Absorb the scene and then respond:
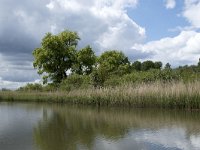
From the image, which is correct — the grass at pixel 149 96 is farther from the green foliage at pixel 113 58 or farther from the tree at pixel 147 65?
the tree at pixel 147 65

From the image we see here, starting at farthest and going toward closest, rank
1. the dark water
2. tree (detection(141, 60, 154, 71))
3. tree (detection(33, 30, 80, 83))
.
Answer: tree (detection(141, 60, 154, 71)), tree (detection(33, 30, 80, 83)), the dark water

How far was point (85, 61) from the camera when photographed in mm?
42281

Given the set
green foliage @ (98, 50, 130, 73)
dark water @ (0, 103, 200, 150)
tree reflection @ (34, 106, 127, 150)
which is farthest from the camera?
green foliage @ (98, 50, 130, 73)

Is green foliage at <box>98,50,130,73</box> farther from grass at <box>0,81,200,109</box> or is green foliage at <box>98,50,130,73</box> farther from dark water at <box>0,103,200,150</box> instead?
dark water at <box>0,103,200,150</box>

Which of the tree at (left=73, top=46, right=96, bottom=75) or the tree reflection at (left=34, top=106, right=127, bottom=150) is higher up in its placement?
the tree at (left=73, top=46, right=96, bottom=75)

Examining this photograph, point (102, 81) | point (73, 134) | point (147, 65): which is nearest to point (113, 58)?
point (147, 65)

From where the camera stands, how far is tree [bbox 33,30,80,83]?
40.1 m

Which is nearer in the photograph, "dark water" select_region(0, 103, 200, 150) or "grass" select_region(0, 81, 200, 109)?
"dark water" select_region(0, 103, 200, 150)

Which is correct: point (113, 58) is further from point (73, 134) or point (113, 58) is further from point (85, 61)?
point (73, 134)

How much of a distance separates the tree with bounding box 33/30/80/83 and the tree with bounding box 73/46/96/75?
798 mm

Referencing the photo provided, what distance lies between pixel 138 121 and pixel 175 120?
112 cm

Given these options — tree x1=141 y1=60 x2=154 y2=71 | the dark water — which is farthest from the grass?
tree x1=141 y1=60 x2=154 y2=71

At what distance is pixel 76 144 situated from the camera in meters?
7.07

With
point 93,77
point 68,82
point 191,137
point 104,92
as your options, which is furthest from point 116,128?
point 68,82
